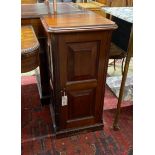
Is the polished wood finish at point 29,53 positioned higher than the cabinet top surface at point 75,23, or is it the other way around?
the cabinet top surface at point 75,23

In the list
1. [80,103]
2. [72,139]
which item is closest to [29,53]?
[80,103]

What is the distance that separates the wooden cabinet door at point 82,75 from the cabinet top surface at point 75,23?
0.14ft

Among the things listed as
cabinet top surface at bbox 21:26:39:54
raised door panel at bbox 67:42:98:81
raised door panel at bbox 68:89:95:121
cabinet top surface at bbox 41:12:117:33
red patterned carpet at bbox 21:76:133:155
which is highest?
cabinet top surface at bbox 41:12:117:33

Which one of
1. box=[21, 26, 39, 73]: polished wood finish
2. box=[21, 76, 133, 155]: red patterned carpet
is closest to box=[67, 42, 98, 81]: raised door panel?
box=[21, 26, 39, 73]: polished wood finish

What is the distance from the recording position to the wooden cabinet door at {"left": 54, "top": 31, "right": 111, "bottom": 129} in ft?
4.33

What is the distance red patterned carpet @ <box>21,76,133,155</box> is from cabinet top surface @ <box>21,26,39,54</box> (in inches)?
30.6

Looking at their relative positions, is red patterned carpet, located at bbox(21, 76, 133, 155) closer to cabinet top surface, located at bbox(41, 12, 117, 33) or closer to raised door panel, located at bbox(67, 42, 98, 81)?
raised door panel, located at bbox(67, 42, 98, 81)

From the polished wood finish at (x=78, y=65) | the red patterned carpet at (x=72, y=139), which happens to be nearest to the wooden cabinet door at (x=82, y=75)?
the polished wood finish at (x=78, y=65)

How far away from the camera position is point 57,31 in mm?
1227

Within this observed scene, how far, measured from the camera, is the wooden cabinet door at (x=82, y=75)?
52.0 inches

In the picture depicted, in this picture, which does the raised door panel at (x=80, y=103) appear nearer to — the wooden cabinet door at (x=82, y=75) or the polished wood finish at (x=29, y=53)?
the wooden cabinet door at (x=82, y=75)

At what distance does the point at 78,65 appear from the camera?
4.56ft
